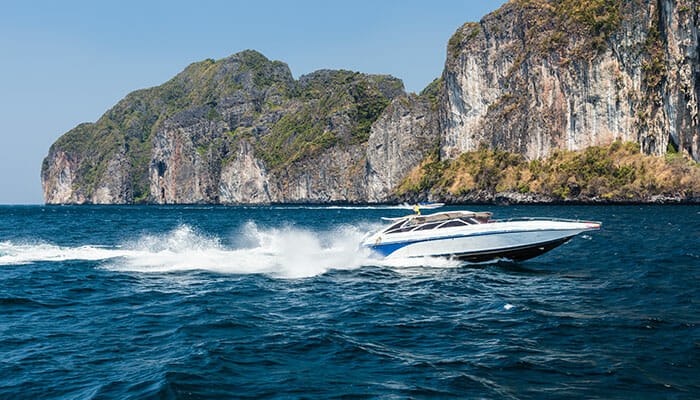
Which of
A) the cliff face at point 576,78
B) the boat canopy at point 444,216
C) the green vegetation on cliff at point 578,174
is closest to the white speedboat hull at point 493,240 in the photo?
the boat canopy at point 444,216

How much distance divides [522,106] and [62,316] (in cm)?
12425

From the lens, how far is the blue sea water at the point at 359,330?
7.76m

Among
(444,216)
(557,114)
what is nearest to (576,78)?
(557,114)

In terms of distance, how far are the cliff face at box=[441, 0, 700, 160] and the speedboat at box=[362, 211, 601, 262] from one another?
3429 inches

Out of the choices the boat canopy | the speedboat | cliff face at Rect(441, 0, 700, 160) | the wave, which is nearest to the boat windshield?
the speedboat

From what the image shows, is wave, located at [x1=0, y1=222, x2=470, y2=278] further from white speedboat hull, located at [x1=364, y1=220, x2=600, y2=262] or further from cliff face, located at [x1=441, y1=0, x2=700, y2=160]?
cliff face, located at [x1=441, y1=0, x2=700, y2=160]

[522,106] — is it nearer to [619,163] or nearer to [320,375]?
[619,163]

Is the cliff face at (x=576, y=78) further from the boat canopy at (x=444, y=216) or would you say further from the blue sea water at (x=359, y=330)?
the blue sea water at (x=359, y=330)

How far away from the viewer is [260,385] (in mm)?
7812

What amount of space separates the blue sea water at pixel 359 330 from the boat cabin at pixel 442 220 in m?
1.64

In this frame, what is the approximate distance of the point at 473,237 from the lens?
791 inches

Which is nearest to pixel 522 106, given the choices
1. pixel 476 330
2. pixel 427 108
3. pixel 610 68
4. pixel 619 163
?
pixel 610 68

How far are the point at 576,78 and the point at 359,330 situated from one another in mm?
113258

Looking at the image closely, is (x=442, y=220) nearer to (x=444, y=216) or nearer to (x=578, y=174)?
(x=444, y=216)
